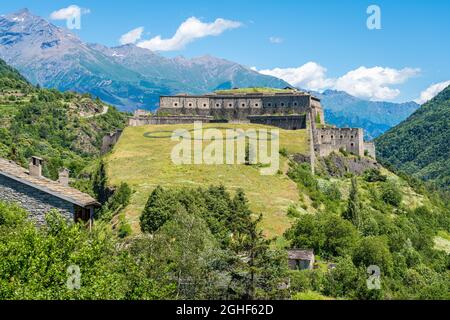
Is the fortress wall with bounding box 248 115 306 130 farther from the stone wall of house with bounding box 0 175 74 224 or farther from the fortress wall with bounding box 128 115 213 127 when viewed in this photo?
the stone wall of house with bounding box 0 175 74 224

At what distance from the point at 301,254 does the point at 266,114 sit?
233 feet

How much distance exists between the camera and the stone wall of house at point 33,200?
1158 inches

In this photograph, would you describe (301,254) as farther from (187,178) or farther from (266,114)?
(266,114)

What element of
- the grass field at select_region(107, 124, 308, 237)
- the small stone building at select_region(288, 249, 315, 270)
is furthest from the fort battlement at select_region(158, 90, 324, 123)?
the small stone building at select_region(288, 249, 315, 270)

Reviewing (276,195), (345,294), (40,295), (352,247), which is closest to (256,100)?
(276,195)

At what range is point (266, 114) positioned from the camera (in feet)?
386

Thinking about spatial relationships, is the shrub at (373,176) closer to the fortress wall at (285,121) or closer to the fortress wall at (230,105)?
the fortress wall at (285,121)

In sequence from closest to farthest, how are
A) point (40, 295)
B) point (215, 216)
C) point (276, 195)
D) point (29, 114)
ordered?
point (40, 295), point (215, 216), point (276, 195), point (29, 114)

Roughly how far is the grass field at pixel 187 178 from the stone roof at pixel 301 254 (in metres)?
6.15

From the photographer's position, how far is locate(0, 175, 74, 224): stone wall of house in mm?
29406

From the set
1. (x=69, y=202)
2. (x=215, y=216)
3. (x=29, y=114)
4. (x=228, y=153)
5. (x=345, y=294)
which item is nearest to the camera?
(x=69, y=202)
